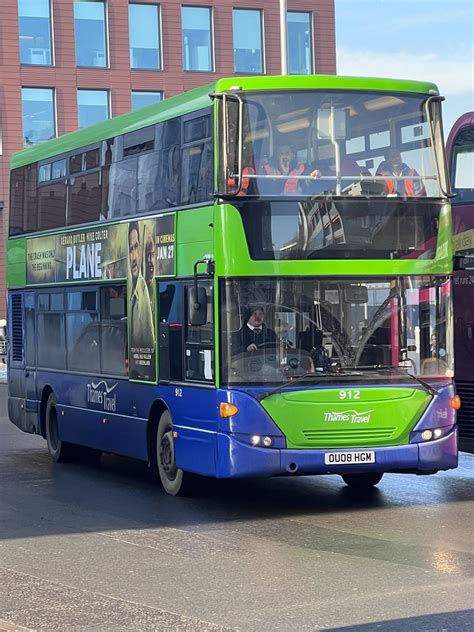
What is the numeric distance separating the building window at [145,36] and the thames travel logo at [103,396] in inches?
1664

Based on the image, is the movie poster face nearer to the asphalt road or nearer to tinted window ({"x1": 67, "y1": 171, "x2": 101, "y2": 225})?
tinted window ({"x1": 67, "y1": 171, "x2": 101, "y2": 225})

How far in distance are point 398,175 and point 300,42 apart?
4688 cm

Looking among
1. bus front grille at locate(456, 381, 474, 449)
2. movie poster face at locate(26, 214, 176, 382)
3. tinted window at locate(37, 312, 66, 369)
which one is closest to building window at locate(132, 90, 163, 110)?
tinted window at locate(37, 312, 66, 369)

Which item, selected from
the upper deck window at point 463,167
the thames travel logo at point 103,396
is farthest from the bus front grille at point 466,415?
the thames travel logo at point 103,396

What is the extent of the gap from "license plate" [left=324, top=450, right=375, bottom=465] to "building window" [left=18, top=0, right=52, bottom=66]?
45123 millimetres

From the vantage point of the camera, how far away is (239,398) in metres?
12.8

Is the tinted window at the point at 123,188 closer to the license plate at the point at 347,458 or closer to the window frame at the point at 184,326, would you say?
the window frame at the point at 184,326

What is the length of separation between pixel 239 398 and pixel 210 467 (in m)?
0.73

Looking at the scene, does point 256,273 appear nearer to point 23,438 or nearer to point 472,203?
point 472,203

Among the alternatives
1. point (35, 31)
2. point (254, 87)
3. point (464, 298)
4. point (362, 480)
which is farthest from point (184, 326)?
point (35, 31)

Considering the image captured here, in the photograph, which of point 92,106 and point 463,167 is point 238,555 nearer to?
point 463,167

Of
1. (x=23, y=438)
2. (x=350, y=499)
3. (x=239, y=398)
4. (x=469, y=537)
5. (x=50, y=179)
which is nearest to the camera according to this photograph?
(x=469, y=537)

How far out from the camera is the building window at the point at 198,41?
58.0 metres

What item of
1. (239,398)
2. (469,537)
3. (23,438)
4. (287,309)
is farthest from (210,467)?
(23,438)
